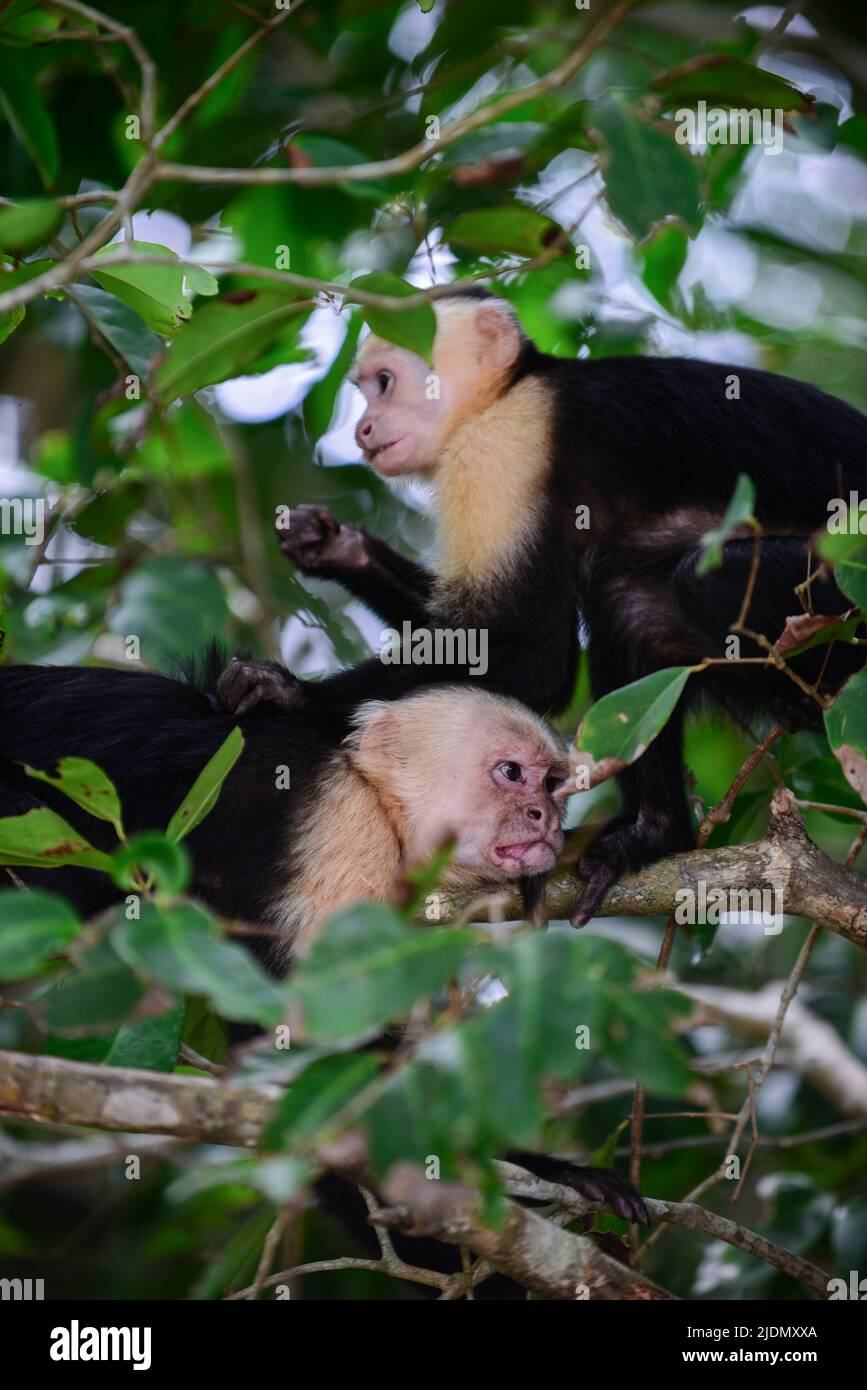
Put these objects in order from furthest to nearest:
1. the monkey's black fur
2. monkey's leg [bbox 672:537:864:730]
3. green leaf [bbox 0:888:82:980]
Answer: monkey's leg [bbox 672:537:864:730] < the monkey's black fur < green leaf [bbox 0:888:82:980]

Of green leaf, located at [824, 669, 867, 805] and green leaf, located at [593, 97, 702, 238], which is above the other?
green leaf, located at [593, 97, 702, 238]

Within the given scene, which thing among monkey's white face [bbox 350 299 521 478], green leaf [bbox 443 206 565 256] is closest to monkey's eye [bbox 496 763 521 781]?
monkey's white face [bbox 350 299 521 478]

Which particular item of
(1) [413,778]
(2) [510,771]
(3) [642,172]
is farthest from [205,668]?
(3) [642,172]

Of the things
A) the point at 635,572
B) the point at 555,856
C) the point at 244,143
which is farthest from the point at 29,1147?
the point at 244,143

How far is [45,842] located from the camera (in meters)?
2.18

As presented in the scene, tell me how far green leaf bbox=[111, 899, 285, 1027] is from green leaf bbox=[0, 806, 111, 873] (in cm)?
54

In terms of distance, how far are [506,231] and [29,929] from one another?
6.32ft

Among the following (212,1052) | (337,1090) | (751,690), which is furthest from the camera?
(751,690)

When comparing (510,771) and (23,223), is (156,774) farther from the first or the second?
(23,223)

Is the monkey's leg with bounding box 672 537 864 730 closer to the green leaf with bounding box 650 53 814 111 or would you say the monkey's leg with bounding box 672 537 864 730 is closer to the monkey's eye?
the monkey's eye

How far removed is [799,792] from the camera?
143 inches

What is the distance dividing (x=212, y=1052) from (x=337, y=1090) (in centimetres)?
163

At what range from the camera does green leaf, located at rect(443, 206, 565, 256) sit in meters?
2.95
